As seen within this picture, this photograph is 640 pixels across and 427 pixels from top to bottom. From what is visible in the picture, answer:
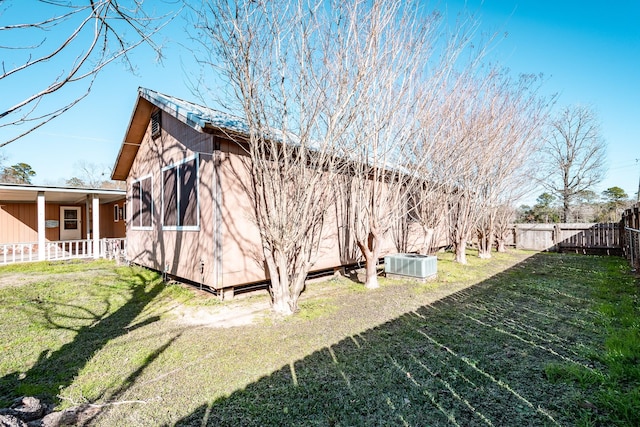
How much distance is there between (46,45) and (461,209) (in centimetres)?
1072

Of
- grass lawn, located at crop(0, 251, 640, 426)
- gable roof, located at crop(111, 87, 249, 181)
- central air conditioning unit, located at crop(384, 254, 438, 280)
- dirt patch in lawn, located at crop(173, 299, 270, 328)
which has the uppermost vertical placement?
gable roof, located at crop(111, 87, 249, 181)

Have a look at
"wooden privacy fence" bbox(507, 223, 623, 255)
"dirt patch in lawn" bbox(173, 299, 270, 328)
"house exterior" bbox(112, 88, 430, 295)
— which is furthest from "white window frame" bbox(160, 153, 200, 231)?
"wooden privacy fence" bbox(507, 223, 623, 255)

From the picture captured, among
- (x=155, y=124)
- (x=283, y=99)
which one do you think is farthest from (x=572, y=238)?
(x=155, y=124)

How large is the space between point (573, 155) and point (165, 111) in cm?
2526

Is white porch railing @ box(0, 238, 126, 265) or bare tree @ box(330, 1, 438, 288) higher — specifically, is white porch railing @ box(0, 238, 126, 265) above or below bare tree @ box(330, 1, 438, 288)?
below

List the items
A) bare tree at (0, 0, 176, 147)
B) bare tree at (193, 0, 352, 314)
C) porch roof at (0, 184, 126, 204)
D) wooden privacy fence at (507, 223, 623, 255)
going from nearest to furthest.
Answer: bare tree at (0, 0, 176, 147) < bare tree at (193, 0, 352, 314) < porch roof at (0, 184, 126, 204) < wooden privacy fence at (507, 223, 623, 255)

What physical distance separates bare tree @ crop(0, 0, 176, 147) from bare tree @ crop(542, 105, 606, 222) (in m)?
24.0

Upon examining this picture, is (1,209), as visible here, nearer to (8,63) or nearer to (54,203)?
(54,203)

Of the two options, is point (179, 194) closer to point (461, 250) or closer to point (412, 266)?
point (412, 266)

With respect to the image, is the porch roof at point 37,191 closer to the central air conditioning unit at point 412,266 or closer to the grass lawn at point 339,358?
the grass lawn at point 339,358

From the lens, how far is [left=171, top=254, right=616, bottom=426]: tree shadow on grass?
7.50ft

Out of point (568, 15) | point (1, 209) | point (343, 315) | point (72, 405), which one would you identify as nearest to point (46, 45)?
point (72, 405)

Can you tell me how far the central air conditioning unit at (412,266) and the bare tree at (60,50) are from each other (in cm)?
667

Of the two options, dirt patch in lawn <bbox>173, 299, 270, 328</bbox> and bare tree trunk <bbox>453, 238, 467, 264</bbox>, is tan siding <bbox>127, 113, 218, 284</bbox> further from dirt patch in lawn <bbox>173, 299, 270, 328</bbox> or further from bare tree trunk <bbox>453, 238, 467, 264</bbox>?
bare tree trunk <bbox>453, 238, 467, 264</bbox>
